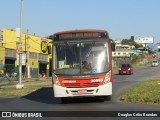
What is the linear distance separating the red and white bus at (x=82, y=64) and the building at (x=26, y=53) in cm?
2898

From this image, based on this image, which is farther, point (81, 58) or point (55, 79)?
point (81, 58)

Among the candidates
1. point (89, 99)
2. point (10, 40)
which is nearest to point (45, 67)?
point (10, 40)

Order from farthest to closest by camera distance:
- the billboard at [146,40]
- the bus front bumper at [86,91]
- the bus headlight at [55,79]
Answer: the billboard at [146,40] → the bus headlight at [55,79] → the bus front bumper at [86,91]

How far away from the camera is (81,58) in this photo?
18.4 metres

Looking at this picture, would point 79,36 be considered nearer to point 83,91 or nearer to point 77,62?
point 77,62

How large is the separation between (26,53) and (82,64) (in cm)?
4744

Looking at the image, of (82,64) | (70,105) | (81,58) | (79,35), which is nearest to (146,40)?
(79,35)

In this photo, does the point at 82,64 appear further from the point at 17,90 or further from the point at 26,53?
the point at 26,53

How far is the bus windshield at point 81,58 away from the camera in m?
18.2

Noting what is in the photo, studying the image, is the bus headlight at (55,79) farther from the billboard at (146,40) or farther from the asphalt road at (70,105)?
the billboard at (146,40)

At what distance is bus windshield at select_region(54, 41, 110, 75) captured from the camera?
18.2 metres

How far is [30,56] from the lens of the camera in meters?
68.6

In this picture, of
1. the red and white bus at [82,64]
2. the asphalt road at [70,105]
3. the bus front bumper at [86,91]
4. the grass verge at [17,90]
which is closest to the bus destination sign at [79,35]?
the red and white bus at [82,64]

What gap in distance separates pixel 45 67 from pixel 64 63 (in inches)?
2330
